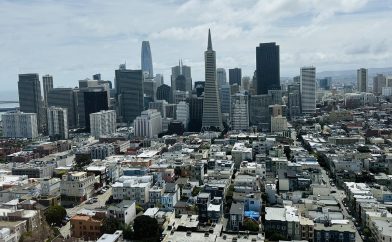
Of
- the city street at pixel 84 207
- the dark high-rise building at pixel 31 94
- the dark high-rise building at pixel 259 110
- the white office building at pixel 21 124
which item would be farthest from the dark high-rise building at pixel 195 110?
the city street at pixel 84 207

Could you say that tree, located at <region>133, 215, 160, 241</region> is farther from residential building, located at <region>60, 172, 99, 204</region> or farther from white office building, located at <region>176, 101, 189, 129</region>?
white office building, located at <region>176, 101, 189, 129</region>

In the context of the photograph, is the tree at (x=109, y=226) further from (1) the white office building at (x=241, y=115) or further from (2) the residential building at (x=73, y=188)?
(1) the white office building at (x=241, y=115)

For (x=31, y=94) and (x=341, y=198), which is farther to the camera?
(x=31, y=94)

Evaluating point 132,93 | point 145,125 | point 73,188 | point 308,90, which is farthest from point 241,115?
point 73,188

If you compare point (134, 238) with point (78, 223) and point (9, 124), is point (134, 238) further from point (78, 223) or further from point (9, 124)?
point (9, 124)

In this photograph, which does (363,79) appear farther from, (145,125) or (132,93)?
(145,125)

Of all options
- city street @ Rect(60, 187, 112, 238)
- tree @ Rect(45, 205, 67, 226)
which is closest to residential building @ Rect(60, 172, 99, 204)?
city street @ Rect(60, 187, 112, 238)
